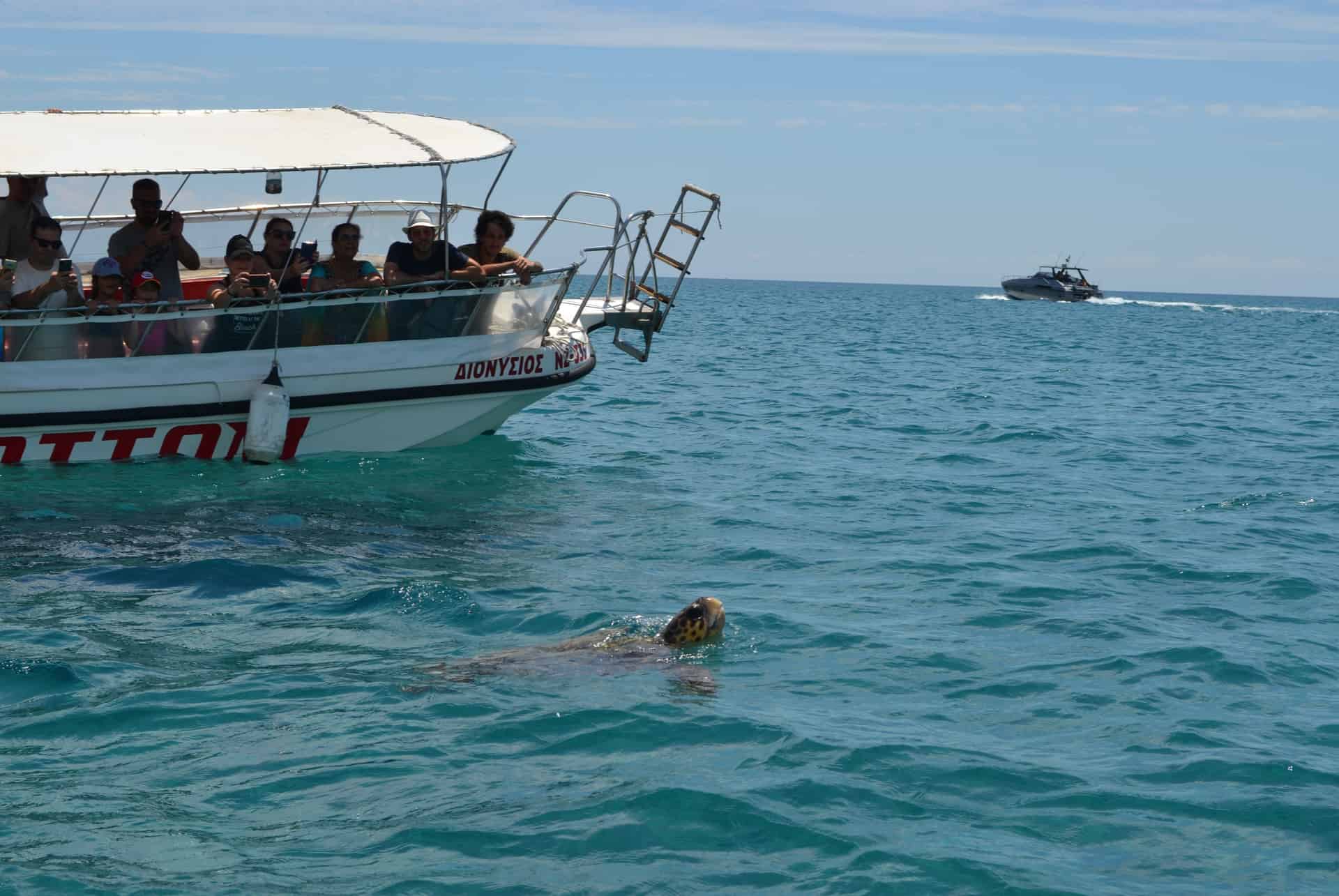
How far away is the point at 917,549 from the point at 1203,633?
9.53ft

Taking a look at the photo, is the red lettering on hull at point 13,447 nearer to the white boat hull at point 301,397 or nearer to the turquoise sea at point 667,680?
the white boat hull at point 301,397

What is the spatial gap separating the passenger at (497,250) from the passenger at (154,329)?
9.90 feet

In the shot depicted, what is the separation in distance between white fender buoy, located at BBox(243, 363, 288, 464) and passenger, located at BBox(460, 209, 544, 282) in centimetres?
251

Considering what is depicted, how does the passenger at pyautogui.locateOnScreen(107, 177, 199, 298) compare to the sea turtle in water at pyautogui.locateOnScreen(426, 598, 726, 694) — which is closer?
the sea turtle in water at pyautogui.locateOnScreen(426, 598, 726, 694)

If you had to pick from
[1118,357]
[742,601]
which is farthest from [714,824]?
[1118,357]

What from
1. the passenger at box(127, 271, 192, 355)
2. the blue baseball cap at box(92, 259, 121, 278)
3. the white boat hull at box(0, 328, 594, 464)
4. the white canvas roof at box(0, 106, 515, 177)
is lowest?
the white boat hull at box(0, 328, 594, 464)

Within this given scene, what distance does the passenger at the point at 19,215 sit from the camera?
44.5 ft

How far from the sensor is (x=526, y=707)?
7324 mm

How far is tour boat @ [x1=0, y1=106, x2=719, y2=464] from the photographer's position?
13.0m

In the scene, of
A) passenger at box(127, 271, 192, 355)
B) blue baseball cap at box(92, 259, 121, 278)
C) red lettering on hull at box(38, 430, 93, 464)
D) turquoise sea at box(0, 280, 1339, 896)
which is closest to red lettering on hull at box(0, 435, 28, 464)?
red lettering on hull at box(38, 430, 93, 464)

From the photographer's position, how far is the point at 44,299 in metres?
13.0

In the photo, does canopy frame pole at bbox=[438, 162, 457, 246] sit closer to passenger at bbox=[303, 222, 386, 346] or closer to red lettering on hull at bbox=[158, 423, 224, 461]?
passenger at bbox=[303, 222, 386, 346]

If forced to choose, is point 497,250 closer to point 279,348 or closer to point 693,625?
point 279,348

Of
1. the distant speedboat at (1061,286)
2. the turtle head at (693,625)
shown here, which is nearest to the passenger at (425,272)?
the turtle head at (693,625)
